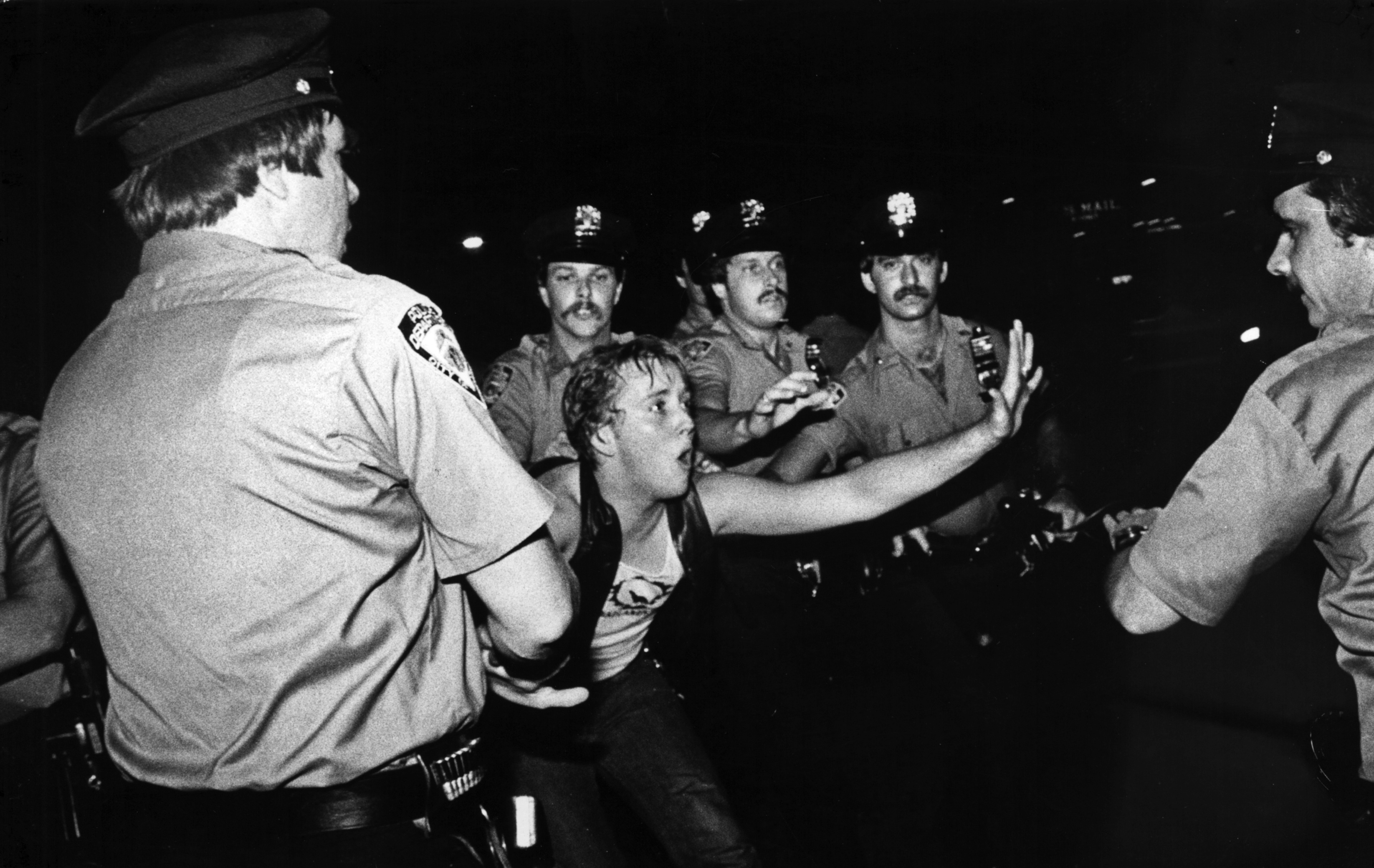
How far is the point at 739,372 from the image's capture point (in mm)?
2889

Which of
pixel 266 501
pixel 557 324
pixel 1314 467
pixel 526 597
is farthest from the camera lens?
pixel 557 324

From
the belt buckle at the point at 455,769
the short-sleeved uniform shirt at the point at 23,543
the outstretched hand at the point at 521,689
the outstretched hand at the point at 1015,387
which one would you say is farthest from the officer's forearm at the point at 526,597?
the outstretched hand at the point at 1015,387

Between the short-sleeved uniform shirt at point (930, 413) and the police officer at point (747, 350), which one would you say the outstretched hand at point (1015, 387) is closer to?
the short-sleeved uniform shirt at point (930, 413)

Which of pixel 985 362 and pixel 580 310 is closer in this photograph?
pixel 580 310

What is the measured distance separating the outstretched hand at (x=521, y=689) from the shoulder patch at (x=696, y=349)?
101 centimetres

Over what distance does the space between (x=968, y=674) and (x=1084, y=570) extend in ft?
1.55

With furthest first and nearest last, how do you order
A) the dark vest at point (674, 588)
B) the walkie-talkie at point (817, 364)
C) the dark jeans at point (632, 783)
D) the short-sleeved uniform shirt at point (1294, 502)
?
the walkie-talkie at point (817, 364) < the dark vest at point (674, 588) < the dark jeans at point (632, 783) < the short-sleeved uniform shirt at point (1294, 502)

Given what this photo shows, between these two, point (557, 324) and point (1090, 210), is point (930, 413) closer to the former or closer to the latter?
point (1090, 210)

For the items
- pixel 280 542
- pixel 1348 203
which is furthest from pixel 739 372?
pixel 280 542

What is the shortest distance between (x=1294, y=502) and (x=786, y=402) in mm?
1314

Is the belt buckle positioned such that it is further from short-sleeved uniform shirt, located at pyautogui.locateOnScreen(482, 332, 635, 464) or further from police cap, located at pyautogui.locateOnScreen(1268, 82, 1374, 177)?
police cap, located at pyautogui.locateOnScreen(1268, 82, 1374, 177)

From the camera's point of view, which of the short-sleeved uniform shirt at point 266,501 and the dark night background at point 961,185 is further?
the dark night background at point 961,185

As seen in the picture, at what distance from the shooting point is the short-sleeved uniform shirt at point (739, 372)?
9.27 feet

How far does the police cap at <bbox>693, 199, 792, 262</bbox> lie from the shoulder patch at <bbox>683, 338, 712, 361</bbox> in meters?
0.24
